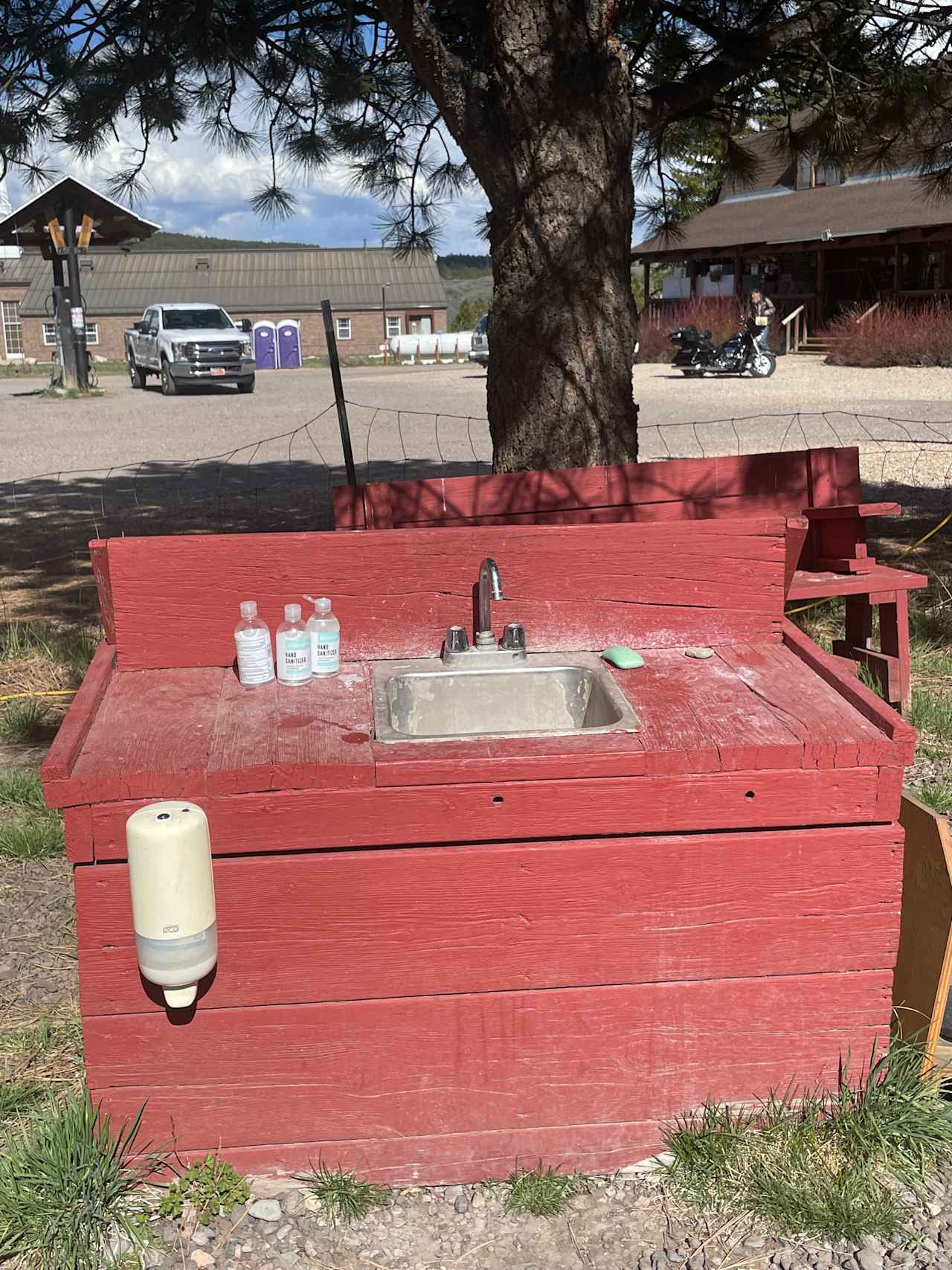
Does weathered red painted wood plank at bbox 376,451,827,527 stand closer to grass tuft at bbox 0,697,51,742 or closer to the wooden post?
grass tuft at bbox 0,697,51,742

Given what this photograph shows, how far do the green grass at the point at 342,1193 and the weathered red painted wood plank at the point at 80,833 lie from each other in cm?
82

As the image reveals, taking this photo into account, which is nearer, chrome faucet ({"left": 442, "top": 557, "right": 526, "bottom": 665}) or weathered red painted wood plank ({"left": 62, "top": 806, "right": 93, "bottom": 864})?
weathered red painted wood plank ({"left": 62, "top": 806, "right": 93, "bottom": 864})

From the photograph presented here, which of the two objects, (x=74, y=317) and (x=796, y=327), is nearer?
(x=74, y=317)

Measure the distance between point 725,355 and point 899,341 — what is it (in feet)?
12.2

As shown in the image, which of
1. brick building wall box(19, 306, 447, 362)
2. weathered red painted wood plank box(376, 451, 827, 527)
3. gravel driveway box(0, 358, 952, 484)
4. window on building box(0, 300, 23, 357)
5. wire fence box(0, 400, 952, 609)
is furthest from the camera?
window on building box(0, 300, 23, 357)

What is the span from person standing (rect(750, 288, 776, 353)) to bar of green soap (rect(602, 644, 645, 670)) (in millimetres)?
23096

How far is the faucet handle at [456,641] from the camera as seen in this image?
10.2 ft

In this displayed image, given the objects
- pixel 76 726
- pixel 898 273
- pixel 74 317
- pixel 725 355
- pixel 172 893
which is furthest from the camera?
pixel 898 273

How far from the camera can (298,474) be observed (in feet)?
42.6

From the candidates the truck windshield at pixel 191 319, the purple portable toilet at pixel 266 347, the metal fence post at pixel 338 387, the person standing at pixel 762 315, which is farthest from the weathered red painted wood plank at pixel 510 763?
the purple portable toilet at pixel 266 347

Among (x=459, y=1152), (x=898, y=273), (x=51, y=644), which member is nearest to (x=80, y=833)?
(x=459, y=1152)

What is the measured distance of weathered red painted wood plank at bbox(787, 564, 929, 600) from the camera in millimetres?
Result: 4848

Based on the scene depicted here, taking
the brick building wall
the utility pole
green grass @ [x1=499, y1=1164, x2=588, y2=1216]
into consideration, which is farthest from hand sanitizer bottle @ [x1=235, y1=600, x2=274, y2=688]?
the brick building wall

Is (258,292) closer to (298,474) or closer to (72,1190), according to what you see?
(298,474)
